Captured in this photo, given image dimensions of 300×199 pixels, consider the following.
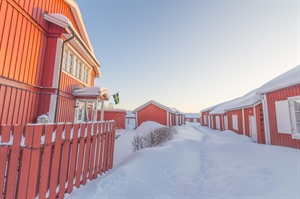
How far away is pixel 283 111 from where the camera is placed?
7.10 metres

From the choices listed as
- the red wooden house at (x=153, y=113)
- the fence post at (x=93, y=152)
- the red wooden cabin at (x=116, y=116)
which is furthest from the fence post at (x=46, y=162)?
the red wooden house at (x=153, y=113)

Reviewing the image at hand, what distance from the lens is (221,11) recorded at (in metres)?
A: 10.0

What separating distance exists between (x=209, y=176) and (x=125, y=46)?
46.3 feet

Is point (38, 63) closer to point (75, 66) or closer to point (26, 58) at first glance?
point (26, 58)

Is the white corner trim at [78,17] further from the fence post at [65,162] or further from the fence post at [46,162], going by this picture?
the fence post at [46,162]

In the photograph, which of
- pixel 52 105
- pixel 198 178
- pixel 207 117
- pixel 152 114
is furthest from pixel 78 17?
pixel 207 117

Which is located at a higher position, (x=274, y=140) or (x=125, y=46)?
(x=125, y=46)

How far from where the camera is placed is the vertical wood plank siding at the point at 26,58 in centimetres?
488

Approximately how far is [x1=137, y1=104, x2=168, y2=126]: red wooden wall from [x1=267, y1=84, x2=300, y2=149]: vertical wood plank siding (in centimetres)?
1833

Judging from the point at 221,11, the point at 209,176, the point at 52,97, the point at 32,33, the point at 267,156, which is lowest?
the point at 209,176

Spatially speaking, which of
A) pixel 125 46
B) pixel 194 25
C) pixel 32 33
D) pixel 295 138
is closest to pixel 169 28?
pixel 194 25

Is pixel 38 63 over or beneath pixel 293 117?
over

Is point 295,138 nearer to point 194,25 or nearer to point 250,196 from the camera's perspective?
point 250,196

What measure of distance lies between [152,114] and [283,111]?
19885 mm
